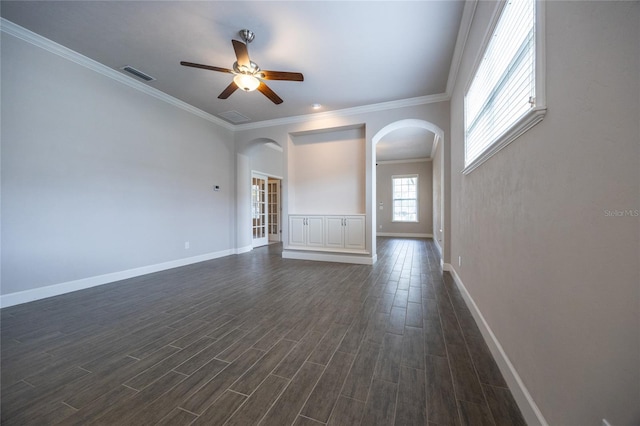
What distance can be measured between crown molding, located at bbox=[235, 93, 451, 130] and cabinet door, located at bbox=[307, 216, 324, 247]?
2114mm

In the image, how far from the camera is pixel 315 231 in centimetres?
525

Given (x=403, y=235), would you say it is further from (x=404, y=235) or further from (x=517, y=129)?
(x=517, y=129)

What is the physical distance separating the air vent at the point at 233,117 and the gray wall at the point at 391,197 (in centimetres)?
584

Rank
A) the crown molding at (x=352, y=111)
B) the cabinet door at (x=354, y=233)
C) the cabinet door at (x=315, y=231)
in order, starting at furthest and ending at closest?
the cabinet door at (x=315, y=231), the cabinet door at (x=354, y=233), the crown molding at (x=352, y=111)

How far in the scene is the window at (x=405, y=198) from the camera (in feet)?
30.2

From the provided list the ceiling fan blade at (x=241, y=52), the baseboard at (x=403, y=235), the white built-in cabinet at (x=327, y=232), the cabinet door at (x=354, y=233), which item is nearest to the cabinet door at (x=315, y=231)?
the white built-in cabinet at (x=327, y=232)

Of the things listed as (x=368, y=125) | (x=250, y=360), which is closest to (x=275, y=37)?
(x=368, y=125)

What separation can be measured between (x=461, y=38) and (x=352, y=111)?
7.45ft

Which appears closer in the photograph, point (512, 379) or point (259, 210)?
point (512, 379)

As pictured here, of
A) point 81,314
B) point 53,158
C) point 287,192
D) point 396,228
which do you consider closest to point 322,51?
point 287,192

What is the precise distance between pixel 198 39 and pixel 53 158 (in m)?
2.34

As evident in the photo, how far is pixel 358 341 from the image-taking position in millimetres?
1960

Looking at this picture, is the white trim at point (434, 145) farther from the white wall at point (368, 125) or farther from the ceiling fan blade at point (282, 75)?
the ceiling fan blade at point (282, 75)

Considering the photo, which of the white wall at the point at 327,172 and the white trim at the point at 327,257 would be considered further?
the white wall at the point at 327,172
